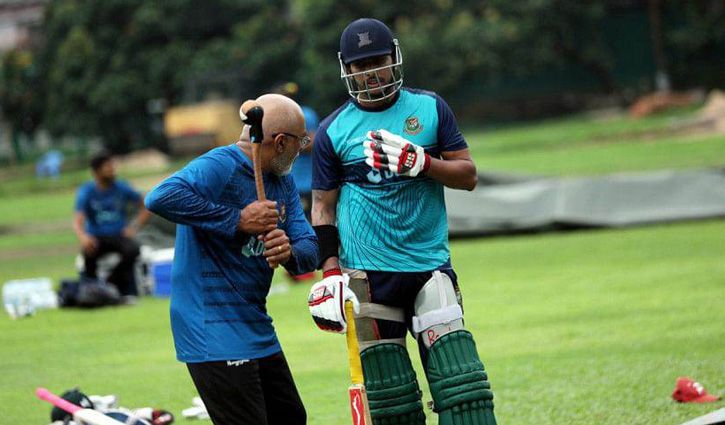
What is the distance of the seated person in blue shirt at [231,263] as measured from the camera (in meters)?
4.91

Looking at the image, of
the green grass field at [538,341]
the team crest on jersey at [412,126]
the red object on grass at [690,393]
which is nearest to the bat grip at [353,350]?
the team crest on jersey at [412,126]

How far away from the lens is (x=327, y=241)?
5.74 m

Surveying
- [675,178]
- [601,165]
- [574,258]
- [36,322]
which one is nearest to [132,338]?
[36,322]

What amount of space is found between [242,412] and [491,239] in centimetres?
1331

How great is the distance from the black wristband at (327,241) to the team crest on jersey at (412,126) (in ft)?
2.01

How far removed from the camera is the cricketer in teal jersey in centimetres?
544

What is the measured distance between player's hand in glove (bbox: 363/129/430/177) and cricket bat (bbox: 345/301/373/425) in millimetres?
651

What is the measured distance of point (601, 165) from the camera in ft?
90.2

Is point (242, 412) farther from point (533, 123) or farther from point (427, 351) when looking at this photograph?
point (533, 123)

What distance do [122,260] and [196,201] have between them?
1034 cm

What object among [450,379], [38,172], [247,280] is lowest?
[38,172]

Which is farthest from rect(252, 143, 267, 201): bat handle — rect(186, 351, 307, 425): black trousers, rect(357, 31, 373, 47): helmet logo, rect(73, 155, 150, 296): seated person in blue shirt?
rect(73, 155, 150, 296): seated person in blue shirt

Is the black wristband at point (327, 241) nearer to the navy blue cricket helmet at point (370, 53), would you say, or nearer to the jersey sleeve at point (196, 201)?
the navy blue cricket helmet at point (370, 53)

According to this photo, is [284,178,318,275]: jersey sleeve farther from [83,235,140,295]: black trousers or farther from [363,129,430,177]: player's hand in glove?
[83,235,140,295]: black trousers
